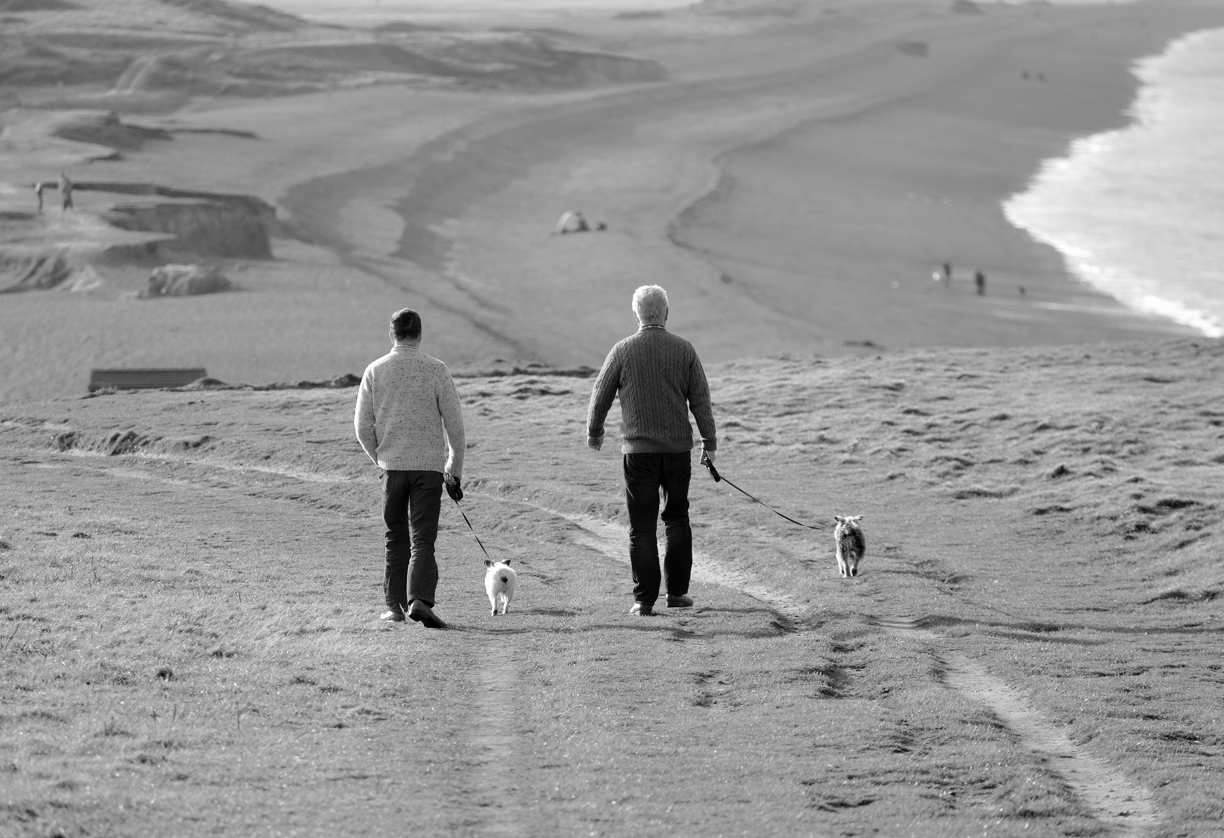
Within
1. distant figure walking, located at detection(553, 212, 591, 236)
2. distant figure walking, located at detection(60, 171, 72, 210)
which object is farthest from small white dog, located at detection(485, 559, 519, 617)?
distant figure walking, located at detection(553, 212, 591, 236)

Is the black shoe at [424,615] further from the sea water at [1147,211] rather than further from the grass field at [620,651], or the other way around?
the sea water at [1147,211]

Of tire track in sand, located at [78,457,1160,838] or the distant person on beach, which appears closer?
tire track in sand, located at [78,457,1160,838]

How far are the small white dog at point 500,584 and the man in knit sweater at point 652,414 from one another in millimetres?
1073

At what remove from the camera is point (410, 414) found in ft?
38.7

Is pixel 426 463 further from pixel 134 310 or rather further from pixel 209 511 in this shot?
pixel 134 310

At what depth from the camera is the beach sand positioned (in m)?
41.1

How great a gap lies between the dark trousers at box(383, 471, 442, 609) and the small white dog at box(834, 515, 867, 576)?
4.51 m

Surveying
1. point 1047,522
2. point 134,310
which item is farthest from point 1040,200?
point 1047,522

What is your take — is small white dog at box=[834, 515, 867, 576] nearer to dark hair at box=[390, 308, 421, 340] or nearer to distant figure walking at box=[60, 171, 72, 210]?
dark hair at box=[390, 308, 421, 340]

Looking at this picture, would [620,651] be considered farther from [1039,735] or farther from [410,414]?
[1039,735]

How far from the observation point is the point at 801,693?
10.4 meters

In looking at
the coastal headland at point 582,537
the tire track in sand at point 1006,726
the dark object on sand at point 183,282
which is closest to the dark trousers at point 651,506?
the coastal headland at point 582,537

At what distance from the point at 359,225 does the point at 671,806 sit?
54.8m

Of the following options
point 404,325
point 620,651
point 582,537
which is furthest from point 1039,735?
point 582,537
